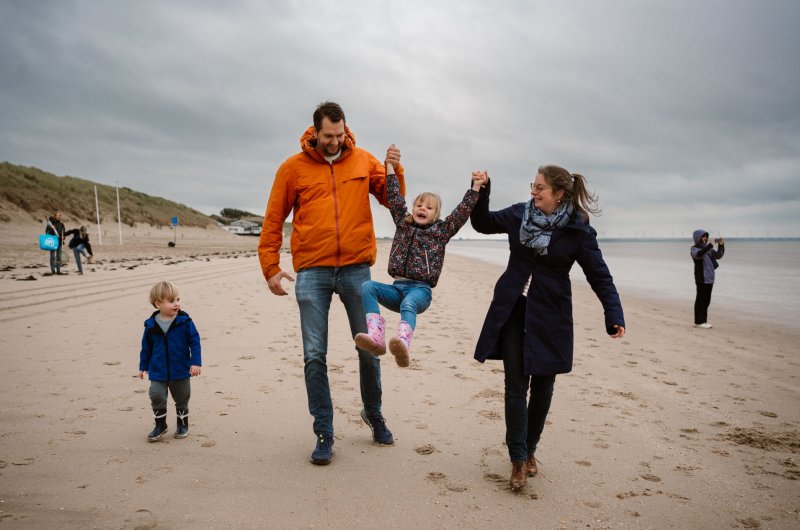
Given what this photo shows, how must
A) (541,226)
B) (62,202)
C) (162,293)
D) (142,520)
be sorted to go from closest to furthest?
1. (142,520)
2. (541,226)
3. (162,293)
4. (62,202)

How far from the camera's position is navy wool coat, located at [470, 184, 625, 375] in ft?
10.5

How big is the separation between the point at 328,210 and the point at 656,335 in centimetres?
765

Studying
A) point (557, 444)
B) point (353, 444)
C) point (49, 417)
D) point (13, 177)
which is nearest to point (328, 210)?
point (353, 444)

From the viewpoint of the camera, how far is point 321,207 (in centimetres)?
368

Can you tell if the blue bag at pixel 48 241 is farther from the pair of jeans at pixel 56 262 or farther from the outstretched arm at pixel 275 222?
the outstretched arm at pixel 275 222

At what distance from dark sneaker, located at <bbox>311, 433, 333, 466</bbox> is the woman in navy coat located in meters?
1.24

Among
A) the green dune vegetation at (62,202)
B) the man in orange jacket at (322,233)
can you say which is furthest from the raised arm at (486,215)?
the green dune vegetation at (62,202)

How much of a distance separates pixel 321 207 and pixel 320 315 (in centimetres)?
78

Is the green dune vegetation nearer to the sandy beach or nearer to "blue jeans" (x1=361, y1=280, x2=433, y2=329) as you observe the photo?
the sandy beach

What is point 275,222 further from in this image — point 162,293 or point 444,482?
point 444,482

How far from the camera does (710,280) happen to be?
10.1m

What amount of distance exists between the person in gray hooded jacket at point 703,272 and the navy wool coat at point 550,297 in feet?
26.7

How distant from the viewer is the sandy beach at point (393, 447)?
2953 millimetres

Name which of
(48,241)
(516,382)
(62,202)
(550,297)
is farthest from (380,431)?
(62,202)
